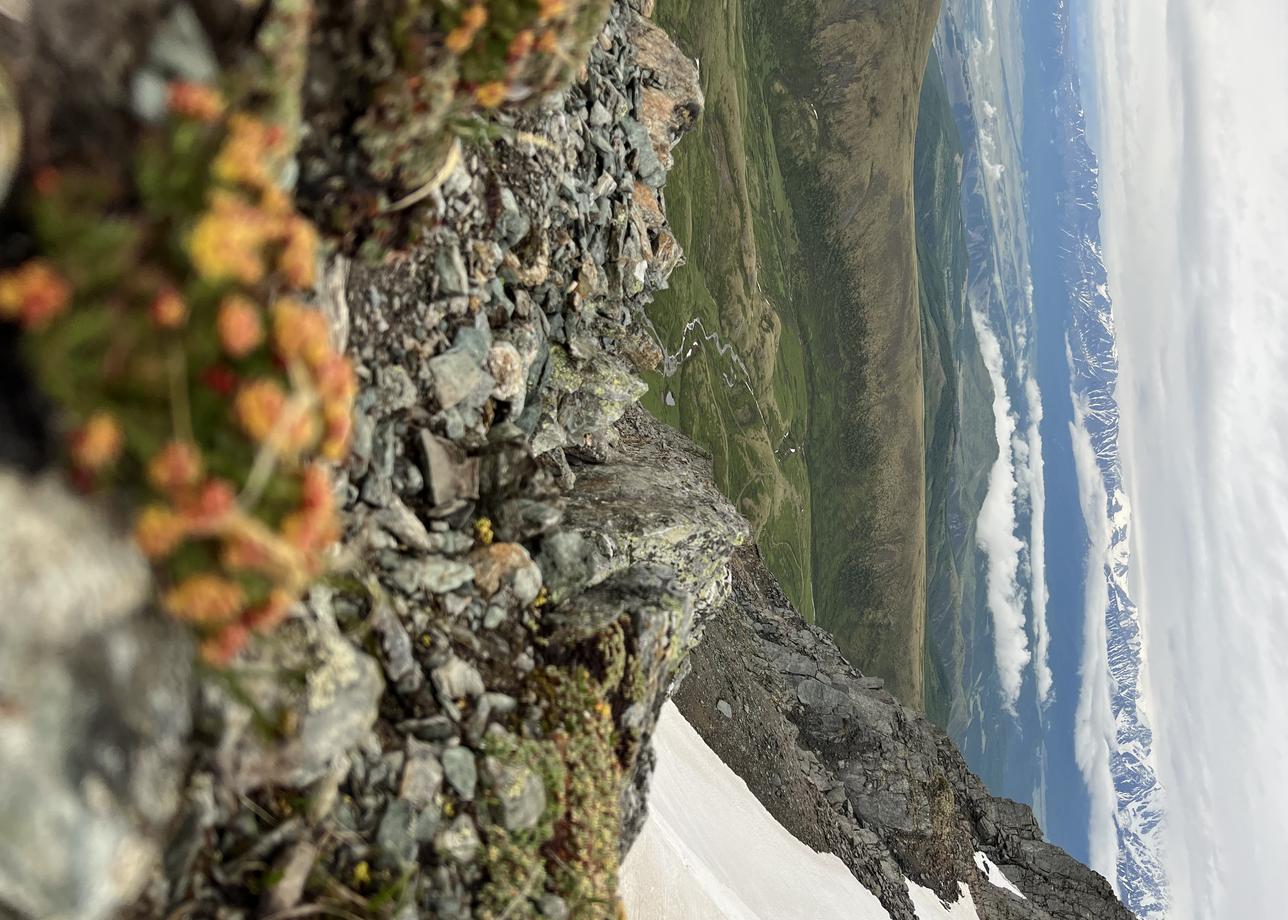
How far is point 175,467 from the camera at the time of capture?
5266mm

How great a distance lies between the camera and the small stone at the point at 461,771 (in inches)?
353

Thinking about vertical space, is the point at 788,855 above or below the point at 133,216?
below

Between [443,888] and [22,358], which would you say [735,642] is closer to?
[443,888]

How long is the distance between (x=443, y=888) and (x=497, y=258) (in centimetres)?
984

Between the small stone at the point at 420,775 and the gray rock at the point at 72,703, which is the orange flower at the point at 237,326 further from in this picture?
the small stone at the point at 420,775

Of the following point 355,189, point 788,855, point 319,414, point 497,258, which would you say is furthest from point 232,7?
point 788,855

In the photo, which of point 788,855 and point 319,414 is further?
point 788,855

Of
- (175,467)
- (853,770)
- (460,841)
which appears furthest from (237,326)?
(853,770)

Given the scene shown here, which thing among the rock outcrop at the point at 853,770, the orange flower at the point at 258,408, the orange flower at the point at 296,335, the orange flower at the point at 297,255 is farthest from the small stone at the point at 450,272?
the rock outcrop at the point at 853,770

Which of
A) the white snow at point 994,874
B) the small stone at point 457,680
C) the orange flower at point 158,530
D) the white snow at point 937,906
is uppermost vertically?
the orange flower at point 158,530

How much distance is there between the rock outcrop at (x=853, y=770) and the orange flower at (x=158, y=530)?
31813 mm

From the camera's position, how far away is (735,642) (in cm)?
4919

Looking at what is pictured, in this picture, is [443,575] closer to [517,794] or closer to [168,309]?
[517,794]

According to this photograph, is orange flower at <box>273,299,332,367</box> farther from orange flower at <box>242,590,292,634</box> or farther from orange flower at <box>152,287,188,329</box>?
orange flower at <box>242,590,292,634</box>
